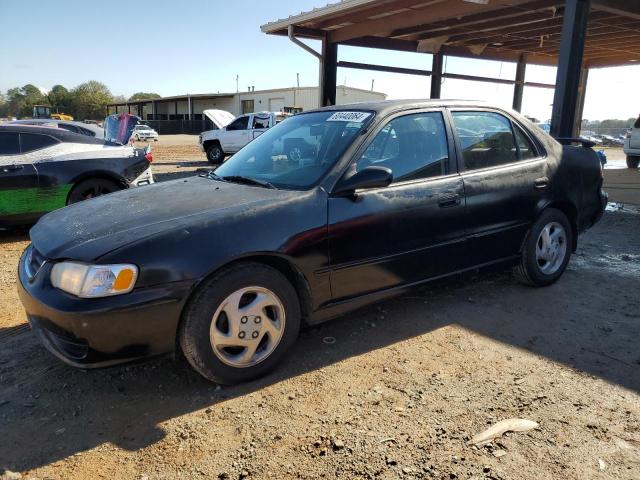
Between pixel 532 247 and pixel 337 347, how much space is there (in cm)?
208

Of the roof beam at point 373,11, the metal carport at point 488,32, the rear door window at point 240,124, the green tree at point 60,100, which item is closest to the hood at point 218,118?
the rear door window at point 240,124

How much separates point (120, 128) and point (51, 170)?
2.13 meters

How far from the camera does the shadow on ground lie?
2.51m

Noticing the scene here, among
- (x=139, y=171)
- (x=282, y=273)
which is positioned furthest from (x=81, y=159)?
(x=282, y=273)

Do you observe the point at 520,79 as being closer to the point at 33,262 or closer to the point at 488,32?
the point at 488,32

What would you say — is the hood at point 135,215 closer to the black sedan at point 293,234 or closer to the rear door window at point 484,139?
the black sedan at point 293,234

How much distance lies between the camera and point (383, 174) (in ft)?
10.1

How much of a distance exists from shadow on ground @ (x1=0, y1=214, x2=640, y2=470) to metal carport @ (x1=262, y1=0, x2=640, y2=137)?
13.9 feet

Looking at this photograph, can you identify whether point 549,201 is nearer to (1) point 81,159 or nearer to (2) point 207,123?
(1) point 81,159

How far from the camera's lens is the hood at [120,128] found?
8078mm

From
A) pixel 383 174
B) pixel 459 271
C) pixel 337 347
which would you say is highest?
pixel 383 174

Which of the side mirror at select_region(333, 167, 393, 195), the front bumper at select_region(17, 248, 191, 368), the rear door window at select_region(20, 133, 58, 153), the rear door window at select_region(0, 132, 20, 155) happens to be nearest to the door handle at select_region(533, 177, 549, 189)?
the side mirror at select_region(333, 167, 393, 195)

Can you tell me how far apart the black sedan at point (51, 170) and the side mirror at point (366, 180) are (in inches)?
189

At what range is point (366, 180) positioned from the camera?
10.0ft
